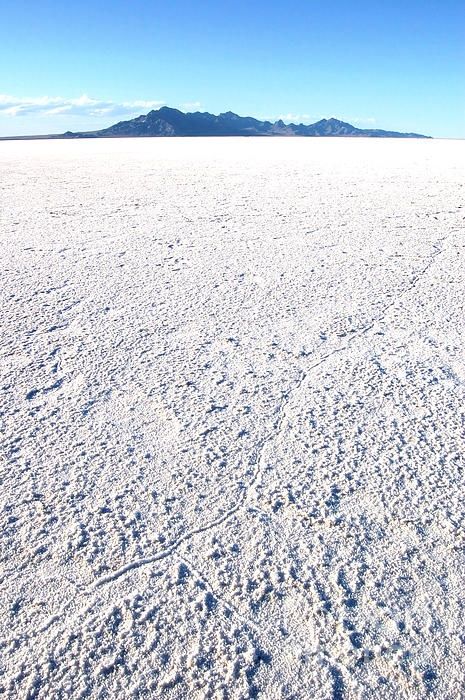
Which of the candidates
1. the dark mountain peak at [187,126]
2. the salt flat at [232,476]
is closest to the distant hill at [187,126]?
the dark mountain peak at [187,126]

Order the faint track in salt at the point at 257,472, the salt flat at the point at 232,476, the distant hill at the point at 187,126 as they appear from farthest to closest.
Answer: the distant hill at the point at 187,126 → the faint track in salt at the point at 257,472 → the salt flat at the point at 232,476

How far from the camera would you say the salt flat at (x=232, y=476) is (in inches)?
41.5

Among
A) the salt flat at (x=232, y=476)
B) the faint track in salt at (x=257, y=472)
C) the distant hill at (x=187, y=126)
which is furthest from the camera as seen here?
→ the distant hill at (x=187, y=126)

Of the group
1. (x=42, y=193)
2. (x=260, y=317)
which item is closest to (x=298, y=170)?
(x=42, y=193)

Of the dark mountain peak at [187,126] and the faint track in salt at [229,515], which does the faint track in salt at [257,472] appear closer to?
the faint track in salt at [229,515]

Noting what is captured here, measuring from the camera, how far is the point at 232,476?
152 centimetres

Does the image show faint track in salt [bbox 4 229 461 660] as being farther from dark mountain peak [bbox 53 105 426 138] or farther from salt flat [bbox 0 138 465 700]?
dark mountain peak [bbox 53 105 426 138]

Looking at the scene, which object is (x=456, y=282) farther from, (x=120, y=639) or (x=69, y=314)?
(x=120, y=639)

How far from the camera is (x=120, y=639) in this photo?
1076 millimetres

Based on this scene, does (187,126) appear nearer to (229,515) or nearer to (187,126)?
(187,126)

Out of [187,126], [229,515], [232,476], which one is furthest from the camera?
[187,126]

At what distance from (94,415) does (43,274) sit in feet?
5.18

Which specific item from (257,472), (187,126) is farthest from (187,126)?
(257,472)

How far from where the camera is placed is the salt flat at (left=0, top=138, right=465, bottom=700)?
3.46ft
